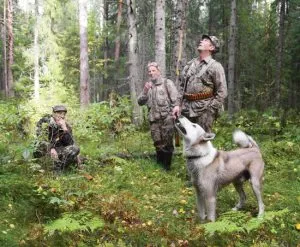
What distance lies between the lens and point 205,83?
747cm

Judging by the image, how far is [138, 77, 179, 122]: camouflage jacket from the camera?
29.1ft

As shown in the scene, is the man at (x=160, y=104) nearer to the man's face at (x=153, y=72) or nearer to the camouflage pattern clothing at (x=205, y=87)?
the man's face at (x=153, y=72)

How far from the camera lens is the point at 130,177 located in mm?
8477

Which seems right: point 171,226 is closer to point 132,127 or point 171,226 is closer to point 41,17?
point 132,127

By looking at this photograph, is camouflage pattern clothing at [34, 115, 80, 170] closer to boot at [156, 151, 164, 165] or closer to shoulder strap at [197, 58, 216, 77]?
boot at [156, 151, 164, 165]

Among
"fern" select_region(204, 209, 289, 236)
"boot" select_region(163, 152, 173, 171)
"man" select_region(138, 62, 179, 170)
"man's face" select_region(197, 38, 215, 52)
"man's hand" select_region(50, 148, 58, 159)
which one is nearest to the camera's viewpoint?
"fern" select_region(204, 209, 289, 236)

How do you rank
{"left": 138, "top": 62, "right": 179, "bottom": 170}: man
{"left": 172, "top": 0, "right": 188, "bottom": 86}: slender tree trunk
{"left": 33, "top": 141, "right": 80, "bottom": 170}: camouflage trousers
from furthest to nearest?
{"left": 172, "top": 0, "right": 188, "bottom": 86}: slender tree trunk
{"left": 138, "top": 62, "right": 179, "bottom": 170}: man
{"left": 33, "top": 141, "right": 80, "bottom": 170}: camouflage trousers

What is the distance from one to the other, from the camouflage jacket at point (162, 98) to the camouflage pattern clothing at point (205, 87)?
109cm

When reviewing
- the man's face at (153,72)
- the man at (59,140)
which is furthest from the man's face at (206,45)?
the man at (59,140)

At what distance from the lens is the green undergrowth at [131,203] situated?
5039mm

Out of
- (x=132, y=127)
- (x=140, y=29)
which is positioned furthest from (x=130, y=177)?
(x=140, y=29)

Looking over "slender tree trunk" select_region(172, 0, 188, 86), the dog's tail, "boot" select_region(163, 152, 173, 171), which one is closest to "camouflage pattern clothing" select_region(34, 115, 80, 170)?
"boot" select_region(163, 152, 173, 171)

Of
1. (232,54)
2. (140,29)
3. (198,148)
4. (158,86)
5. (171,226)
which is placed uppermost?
(140,29)

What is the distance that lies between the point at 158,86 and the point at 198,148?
10.4 feet
